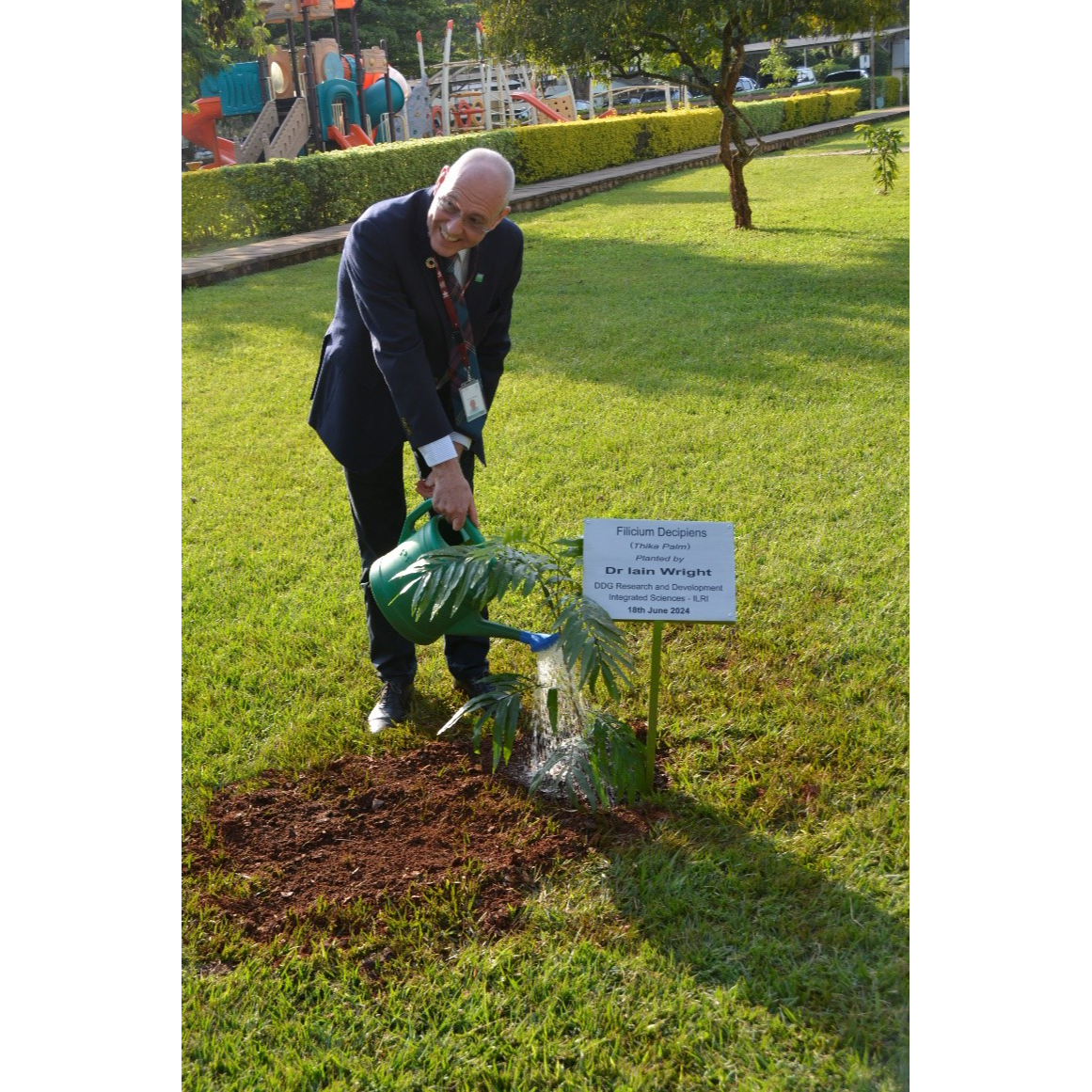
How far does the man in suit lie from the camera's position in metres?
2.29

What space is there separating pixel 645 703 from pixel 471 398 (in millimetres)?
1075

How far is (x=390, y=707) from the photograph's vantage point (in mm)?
2893

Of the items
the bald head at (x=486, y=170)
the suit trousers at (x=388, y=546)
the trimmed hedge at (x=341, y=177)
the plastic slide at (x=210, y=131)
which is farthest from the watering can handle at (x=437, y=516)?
the plastic slide at (x=210, y=131)

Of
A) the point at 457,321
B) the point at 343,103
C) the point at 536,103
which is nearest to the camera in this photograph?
the point at 457,321

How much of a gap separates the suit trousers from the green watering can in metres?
0.33

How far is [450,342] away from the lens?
2525mm

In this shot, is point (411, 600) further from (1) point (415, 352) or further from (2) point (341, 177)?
(2) point (341, 177)

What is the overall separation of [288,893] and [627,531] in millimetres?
1135

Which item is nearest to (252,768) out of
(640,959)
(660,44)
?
(640,959)

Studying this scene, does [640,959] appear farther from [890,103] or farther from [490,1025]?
[890,103]

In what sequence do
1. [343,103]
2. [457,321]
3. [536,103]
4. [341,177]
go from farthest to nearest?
[536,103] < [343,103] < [341,177] < [457,321]

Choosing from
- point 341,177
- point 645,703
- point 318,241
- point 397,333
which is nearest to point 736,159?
point 341,177

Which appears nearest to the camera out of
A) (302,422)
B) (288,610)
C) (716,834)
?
(716,834)

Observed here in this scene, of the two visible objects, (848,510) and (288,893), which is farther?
(848,510)
